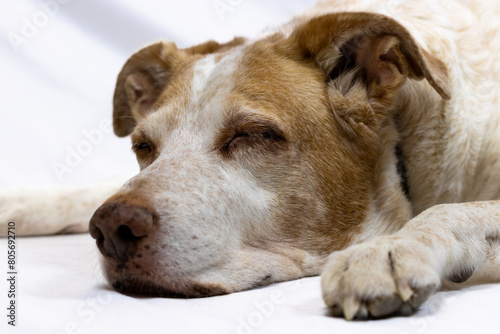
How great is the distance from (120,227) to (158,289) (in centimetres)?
24

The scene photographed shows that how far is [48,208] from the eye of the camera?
10.8 feet

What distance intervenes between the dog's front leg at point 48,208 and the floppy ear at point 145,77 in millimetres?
436

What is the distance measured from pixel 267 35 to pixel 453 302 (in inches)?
53.4

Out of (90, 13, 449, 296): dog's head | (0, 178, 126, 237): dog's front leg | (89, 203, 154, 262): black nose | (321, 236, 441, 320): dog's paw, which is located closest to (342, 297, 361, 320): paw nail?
(321, 236, 441, 320): dog's paw

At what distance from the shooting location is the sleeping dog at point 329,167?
1801 mm

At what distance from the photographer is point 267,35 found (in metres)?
2.61

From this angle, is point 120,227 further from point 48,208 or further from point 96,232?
point 48,208

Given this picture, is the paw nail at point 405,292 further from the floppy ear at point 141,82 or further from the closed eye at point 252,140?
the floppy ear at point 141,82

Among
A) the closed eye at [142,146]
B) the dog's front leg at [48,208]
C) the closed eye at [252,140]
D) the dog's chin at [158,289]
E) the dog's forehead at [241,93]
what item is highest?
the dog's forehead at [241,93]

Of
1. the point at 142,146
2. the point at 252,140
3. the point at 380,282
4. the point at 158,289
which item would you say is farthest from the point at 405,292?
the point at 142,146

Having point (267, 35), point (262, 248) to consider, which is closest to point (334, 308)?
point (262, 248)

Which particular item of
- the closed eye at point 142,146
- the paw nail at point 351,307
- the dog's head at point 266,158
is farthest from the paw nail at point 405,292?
the closed eye at point 142,146

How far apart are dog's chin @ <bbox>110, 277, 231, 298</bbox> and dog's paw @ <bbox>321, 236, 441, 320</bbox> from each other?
404 millimetres

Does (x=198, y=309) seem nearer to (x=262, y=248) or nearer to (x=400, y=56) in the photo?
(x=262, y=248)
